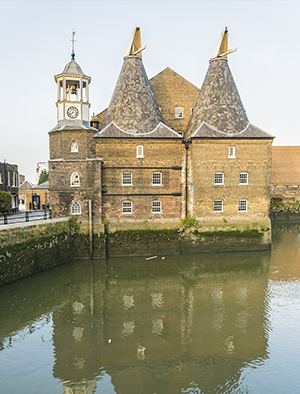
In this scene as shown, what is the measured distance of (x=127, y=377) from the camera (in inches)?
349

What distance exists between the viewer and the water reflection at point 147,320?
9.02 metres

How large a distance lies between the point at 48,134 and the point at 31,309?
1310cm

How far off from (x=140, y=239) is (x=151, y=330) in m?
10.3

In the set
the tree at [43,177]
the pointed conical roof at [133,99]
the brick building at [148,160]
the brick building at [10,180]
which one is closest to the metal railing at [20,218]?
the brick building at [148,160]

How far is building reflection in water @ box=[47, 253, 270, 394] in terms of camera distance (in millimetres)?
8945

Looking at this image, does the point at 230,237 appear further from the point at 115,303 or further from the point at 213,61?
the point at 213,61

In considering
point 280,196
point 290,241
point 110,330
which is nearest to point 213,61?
point 290,241

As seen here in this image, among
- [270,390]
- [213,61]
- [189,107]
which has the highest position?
[213,61]

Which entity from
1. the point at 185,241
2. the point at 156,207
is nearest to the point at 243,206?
the point at 185,241

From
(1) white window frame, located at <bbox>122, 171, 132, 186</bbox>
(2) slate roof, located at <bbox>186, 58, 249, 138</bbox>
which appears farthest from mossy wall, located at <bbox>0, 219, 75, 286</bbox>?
(2) slate roof, located at <bbox>186, 58, 249, 138</bbox>

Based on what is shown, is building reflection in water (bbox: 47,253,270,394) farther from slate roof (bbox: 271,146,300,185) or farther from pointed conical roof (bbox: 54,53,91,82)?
slate roof (bbox: 271,146,300,185)

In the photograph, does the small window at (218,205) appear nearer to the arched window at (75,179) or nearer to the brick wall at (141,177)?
the brick wall at (141,177)

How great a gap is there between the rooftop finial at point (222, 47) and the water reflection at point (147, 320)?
16.7 metres

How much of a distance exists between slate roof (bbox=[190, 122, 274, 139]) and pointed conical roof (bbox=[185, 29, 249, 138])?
383 millimetres
